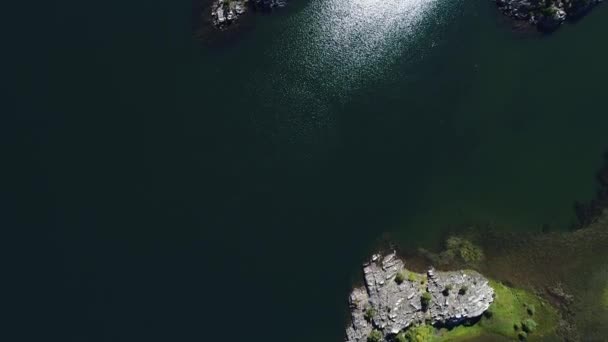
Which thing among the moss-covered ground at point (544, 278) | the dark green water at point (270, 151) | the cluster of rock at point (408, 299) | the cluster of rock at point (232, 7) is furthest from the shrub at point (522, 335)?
the cluster of rock at point (232, 7)

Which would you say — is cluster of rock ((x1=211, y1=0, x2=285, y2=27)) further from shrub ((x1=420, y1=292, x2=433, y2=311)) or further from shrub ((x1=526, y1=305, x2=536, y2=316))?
shrub ((x1=526, y1=305, x2=536, y2=316))

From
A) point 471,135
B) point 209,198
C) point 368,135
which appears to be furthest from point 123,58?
point 471,135

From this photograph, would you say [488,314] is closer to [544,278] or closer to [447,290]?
[447,290]

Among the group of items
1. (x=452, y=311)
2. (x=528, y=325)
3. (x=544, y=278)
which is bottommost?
Answer: (x=528, y=325)

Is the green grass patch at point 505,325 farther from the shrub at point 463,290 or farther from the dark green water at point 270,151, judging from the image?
the dark green water at point 270,151

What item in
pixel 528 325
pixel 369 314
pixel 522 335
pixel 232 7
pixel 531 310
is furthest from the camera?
pixel 232 7

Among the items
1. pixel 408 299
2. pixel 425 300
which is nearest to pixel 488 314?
pixel 425 300

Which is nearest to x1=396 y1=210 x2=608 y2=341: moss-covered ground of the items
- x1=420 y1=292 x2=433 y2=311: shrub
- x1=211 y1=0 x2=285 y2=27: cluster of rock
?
x1=420 y1=292 x2=433 y2=311: shrub
